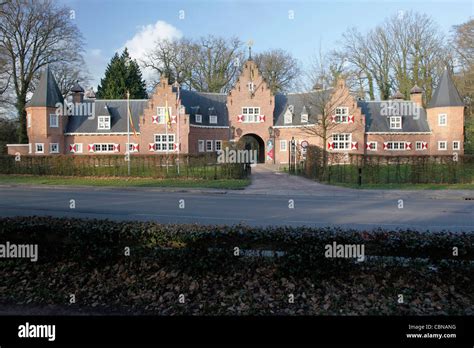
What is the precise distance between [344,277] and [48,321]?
4.01 metres

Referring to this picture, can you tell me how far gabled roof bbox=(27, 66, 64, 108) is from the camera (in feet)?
140

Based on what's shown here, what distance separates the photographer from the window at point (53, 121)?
142 feet

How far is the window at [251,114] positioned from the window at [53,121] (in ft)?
74.9

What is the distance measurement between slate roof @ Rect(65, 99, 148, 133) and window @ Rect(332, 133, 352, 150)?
79.4ft

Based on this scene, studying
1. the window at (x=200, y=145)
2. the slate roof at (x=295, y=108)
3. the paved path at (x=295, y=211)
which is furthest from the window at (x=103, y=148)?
the paved path at (x=295, y=211)

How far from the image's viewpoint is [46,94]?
141ft

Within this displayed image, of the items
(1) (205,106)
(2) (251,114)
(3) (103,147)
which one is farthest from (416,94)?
(3) (103,147)

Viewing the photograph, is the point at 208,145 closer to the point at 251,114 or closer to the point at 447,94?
the point at 251,114

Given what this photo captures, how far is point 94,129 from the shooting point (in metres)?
45.3

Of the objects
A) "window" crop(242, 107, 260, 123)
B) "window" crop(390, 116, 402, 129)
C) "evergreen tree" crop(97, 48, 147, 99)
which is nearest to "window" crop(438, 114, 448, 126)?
"window" crop(390, 116, 402, 129)

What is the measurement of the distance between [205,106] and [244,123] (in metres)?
5.95

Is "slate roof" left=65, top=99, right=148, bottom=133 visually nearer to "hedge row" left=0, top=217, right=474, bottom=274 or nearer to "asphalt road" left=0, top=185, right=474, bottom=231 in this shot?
"asphalt road" left=0, top=185, right=474, bottom=231

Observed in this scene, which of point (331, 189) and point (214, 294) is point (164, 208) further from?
point (331, 189)

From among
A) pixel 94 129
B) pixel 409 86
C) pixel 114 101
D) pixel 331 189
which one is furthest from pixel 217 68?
pixel 331 189
